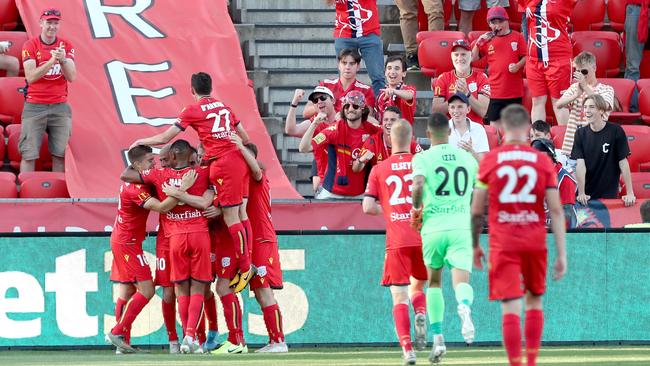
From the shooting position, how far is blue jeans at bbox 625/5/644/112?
18.4 m

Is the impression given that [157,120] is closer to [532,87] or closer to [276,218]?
[276,218]

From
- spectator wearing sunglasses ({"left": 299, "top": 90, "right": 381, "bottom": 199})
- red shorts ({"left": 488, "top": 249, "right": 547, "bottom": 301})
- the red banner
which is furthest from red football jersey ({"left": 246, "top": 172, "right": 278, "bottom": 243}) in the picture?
red shorts ({"left": 488, "top": 249, "right": 547, "bottom": 301})

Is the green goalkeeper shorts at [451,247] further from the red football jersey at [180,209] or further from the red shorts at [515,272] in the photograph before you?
the red football jersey at [180,209]

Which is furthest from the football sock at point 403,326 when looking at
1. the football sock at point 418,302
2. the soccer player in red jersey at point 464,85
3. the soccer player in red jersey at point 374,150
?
the soccer player in red jersey at point 464,85

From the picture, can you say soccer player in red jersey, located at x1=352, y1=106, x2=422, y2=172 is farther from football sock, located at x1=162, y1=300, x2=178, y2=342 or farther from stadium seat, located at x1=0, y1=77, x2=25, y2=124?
stadium seat, located at x1=0, y1=77, x2=25, y2=124

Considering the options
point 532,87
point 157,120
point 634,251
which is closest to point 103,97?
point 157,120

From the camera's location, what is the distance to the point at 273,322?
12.9 meters

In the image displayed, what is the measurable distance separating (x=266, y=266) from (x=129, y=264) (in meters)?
1.30

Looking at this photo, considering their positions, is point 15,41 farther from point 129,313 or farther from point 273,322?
point 273,322

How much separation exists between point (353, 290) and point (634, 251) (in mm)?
2797

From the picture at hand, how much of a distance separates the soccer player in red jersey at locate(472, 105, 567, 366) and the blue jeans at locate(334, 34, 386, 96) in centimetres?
733

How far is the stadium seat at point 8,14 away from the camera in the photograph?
18.0m

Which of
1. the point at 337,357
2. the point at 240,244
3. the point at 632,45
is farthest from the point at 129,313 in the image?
the point at 632,45

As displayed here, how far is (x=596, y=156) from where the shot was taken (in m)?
15.2
